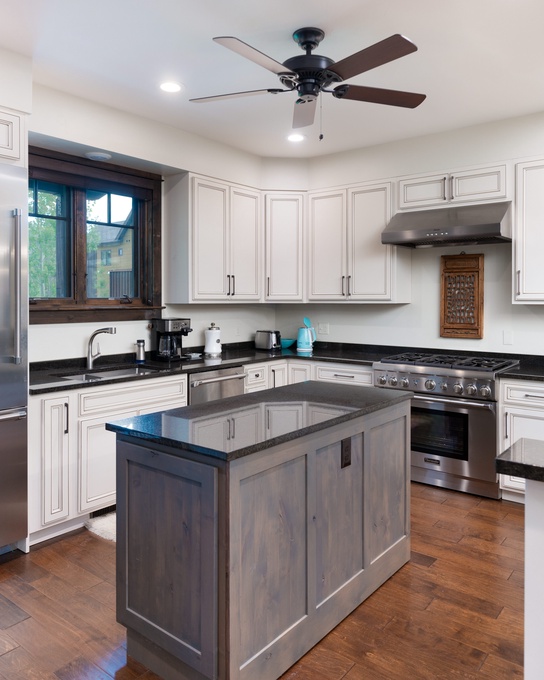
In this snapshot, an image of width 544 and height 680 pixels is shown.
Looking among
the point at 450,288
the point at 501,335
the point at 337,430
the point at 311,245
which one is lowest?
the point at 337,430

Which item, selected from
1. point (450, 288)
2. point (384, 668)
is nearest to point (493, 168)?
point (450, 288)

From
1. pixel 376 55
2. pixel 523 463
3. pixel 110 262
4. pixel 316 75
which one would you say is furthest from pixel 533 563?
pixel 110 262

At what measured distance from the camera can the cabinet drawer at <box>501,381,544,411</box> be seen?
11.4ft

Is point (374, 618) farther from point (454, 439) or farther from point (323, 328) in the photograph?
point (323, 328)

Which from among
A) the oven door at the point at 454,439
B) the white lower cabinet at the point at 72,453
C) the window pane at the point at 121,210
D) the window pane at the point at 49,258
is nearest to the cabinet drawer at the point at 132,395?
the white lower cabinet at the point at 72,453

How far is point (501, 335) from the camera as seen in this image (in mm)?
4121

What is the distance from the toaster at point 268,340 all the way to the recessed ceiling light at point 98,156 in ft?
6.88

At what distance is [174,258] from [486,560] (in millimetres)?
3047

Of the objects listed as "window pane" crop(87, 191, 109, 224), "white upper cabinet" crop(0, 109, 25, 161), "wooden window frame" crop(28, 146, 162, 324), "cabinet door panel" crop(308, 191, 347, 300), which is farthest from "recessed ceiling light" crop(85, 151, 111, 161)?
"cabinet door panel" crop(308, 191, 347, 300)

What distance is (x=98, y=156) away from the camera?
3.72 meters

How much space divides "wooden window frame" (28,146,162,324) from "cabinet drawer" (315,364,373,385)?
1.46 meters

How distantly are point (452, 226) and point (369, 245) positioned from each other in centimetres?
88

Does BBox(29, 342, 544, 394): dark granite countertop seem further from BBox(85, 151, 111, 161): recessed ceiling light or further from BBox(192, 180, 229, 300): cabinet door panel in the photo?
BBox(85, 151, 111, 161): recessed ceiling light

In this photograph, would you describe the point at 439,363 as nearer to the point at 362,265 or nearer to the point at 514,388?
the point at 514,388
